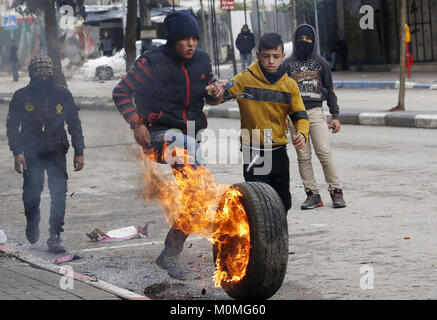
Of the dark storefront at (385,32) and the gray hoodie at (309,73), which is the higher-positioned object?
the gray hoodie at (309,73)

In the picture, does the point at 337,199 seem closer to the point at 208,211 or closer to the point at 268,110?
the point at 268,110

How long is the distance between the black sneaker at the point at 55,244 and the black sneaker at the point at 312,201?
8.23 ft

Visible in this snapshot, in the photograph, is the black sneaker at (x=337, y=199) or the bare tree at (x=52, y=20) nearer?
the black sneaker at (x=337, y=199)

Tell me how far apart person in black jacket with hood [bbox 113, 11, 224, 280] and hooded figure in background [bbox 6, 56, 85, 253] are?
1530 mm

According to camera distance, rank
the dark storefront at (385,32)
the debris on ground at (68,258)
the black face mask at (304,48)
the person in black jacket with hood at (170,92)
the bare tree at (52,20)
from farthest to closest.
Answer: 1. the bare tree at (52,20)
2. the dark storefront at (385,32)
3. the black face mask at (304,48)
4. the debris on ground at (68,258)
5. the person in black jacket with hood at (170,92)

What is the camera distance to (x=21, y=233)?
9.18m

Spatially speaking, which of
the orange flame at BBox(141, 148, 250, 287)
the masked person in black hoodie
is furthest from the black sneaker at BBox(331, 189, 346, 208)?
the orange flame at BBox(141, 148, 250, 287)

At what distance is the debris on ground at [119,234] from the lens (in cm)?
852

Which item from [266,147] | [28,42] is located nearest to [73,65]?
[28,42]

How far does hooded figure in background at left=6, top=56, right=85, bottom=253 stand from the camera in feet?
26.5

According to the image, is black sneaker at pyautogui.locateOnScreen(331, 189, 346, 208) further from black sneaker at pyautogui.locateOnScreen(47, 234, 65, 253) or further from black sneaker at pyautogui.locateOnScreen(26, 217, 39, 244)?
black sneaker at pyautogui.locateOnScreen(26, 217, 39, 244)

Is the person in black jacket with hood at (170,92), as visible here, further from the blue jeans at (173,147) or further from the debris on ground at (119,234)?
the debris on ground at (119,234)

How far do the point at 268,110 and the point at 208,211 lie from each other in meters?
1.20

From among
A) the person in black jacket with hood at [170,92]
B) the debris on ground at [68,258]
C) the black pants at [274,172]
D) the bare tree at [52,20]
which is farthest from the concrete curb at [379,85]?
the person in black jacket with hood at [170,92]
